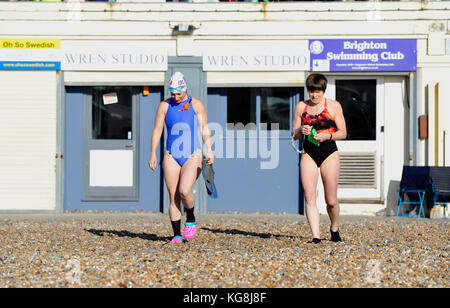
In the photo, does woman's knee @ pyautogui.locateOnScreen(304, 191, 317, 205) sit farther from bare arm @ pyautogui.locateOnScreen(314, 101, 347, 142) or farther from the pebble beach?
bare arm @ pyautogui.locateOnScreen(314, 101, 347, 142)

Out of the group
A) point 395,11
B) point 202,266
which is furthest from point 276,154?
point 202,266

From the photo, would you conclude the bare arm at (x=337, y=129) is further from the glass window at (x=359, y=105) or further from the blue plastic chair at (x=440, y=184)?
the glass window at (x=359, y=105)

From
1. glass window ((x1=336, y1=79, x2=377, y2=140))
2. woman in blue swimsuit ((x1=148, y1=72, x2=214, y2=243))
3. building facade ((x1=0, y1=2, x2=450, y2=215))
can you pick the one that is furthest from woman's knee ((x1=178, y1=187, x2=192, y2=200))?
glass window ((x1=336, y1=79, x2=377, y2=140))

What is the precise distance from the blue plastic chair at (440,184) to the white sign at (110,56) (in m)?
4.86

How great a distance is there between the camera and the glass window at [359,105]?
12648 millimetres

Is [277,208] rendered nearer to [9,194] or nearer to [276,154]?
[276,154]

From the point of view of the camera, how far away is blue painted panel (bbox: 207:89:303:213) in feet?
41.5

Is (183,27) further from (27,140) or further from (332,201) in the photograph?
(332,201)

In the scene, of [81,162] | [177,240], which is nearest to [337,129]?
[177,240]

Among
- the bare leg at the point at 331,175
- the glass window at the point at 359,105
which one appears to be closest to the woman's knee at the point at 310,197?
the bare leg at the point at 331,175

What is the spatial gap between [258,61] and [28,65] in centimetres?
389

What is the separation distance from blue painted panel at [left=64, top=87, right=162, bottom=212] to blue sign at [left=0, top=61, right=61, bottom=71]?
1.66 ft

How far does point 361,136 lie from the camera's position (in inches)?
498

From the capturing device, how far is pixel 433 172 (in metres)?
11.9
